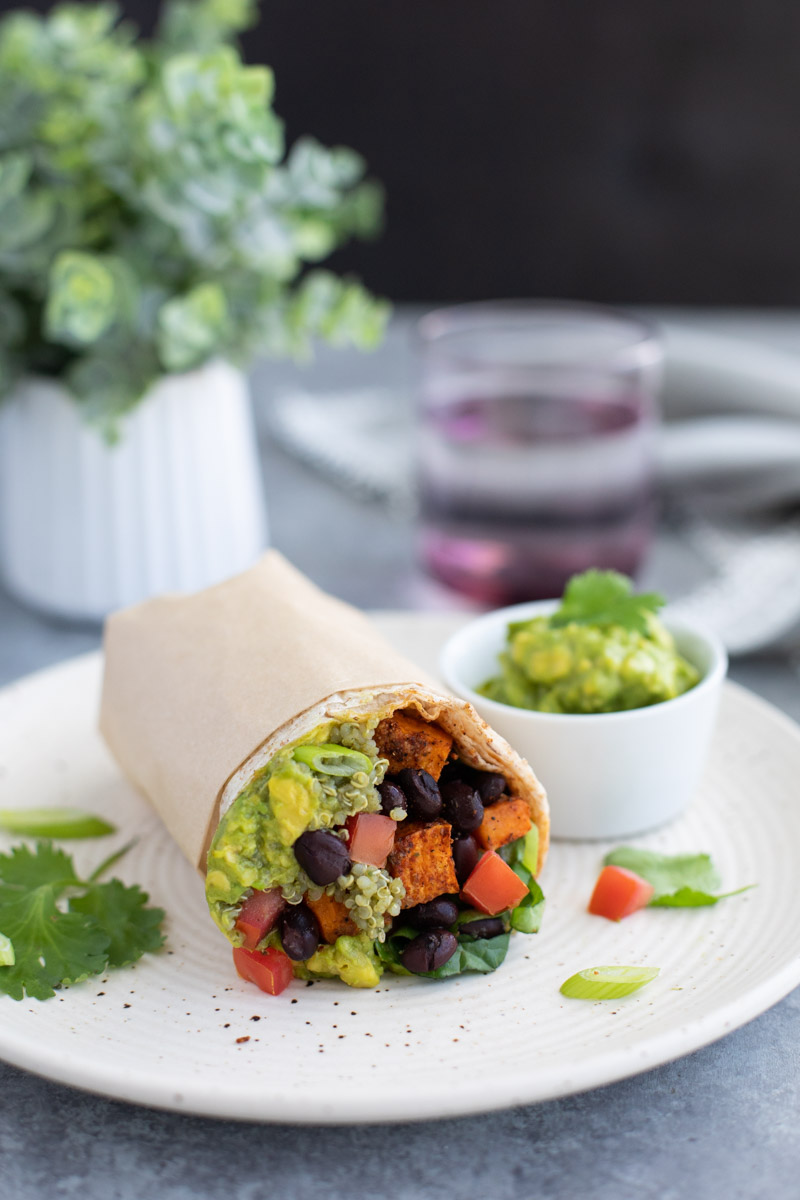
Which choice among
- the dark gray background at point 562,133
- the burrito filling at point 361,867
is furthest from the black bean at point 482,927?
the dark gray background at point 562,133

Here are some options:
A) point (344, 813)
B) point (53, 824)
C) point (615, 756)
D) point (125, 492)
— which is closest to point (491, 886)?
point (344, 813)

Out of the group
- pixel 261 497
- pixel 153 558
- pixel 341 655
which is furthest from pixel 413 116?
pixel 341 655

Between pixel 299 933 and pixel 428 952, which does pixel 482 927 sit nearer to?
pixel 428 952

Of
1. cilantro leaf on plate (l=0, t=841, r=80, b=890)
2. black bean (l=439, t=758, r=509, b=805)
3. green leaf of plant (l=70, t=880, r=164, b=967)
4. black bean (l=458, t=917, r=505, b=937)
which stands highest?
black bean (l=439, t=758, r=509, b=805)

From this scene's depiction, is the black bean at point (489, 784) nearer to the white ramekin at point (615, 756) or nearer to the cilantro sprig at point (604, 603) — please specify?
the white ramekin at point (615, 756)

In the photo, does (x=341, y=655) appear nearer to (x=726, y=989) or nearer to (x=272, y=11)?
(x=726, y=989)

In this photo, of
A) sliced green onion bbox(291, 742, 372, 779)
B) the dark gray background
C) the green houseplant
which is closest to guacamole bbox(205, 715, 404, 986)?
sliced green onion bbox(291, 742, 372, 779)

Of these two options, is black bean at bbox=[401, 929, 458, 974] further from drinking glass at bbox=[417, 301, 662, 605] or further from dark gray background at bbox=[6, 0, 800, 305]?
dark gray background at bbox=[6, 0, 800, 305]
